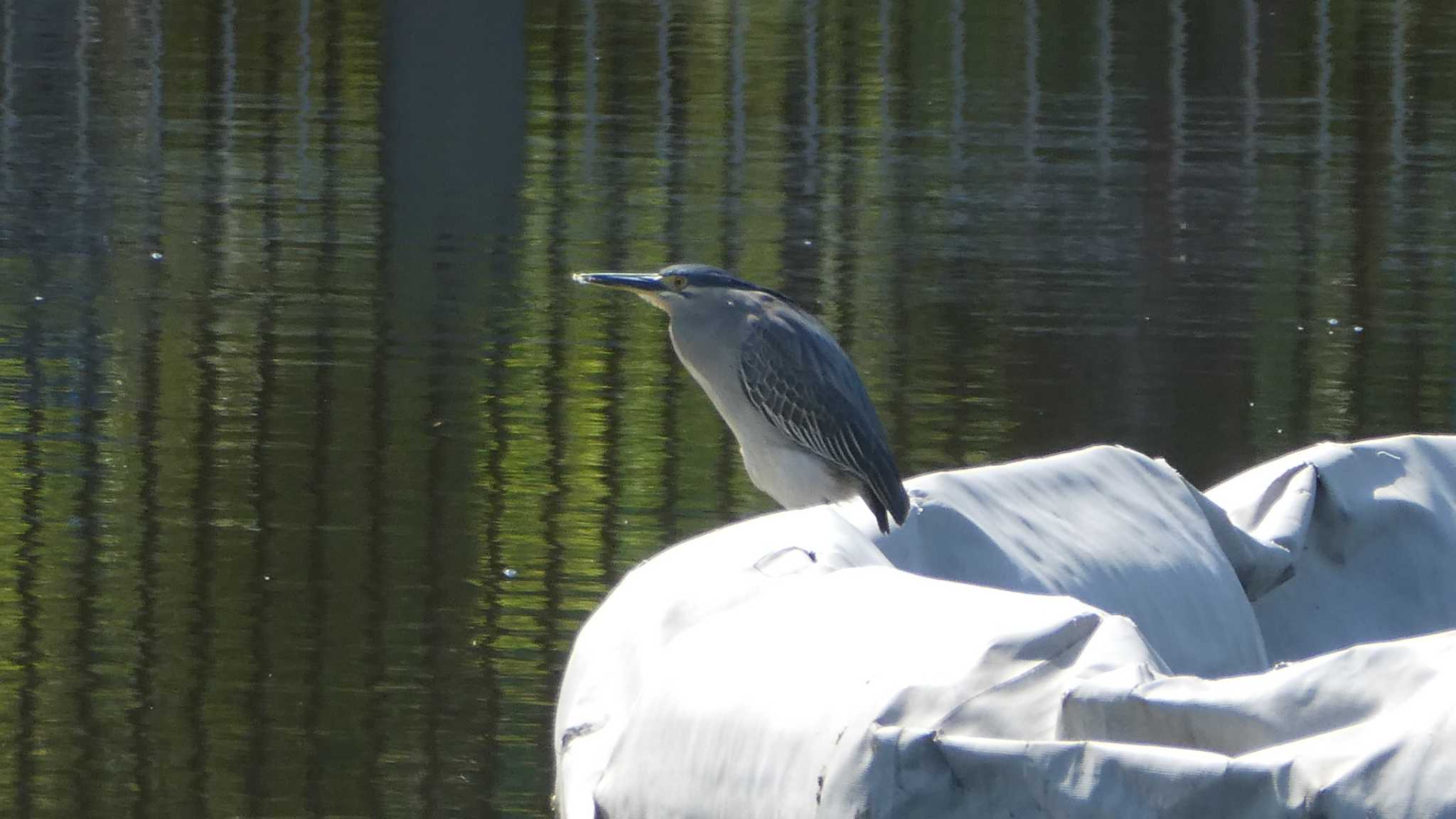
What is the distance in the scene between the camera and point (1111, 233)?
10.4 m

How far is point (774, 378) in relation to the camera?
4.57m

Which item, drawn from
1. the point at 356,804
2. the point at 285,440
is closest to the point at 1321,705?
the point at 356,804

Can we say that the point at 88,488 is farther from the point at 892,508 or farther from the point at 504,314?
the point at 892,508

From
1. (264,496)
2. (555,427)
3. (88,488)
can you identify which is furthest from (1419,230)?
(88,488)

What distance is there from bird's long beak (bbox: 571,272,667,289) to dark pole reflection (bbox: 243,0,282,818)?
99 centimetres

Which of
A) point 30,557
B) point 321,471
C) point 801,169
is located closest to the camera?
point 30,557

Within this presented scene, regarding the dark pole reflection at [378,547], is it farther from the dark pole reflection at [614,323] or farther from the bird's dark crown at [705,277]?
the bird's dark crown at [705,277]

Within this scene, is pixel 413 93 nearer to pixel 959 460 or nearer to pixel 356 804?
pixel 959 460

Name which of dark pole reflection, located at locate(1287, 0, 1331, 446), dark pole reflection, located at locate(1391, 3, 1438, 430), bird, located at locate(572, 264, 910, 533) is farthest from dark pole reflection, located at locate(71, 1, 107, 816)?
dark pole reflection, located at locate(1391, 3, 1438, 430)

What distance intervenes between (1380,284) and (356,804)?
6.38 metres

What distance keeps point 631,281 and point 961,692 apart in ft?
7.29

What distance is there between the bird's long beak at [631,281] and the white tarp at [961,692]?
1155 mm

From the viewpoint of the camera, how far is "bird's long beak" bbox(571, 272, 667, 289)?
4559mm

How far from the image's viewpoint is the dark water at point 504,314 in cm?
473
